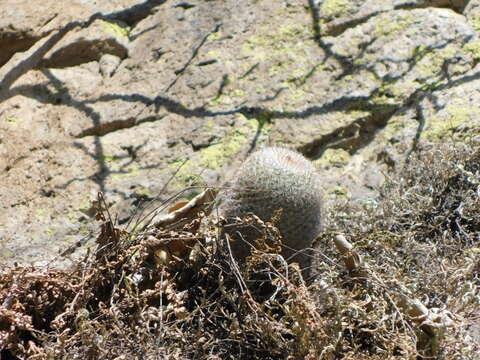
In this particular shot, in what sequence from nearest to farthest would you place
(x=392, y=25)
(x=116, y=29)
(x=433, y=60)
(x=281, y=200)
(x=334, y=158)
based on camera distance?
(x=281, y=200), (x=334, y=158), (x=433, y=60), (x=392, y=25), (x=116, y=29)

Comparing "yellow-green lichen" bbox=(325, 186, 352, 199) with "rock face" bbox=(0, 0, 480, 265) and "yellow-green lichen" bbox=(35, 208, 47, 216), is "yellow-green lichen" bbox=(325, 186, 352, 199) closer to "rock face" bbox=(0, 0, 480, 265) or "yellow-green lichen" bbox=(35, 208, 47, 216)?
"rock face" bbox=(0, 0, 480, 265)

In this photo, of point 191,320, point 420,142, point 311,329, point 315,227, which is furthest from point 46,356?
point 420,142

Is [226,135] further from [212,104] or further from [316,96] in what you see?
[316,96]

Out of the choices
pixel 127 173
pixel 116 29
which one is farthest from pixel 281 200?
pixel 116 29

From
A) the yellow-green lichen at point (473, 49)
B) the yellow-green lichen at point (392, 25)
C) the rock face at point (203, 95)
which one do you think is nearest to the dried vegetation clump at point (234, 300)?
the rock face at point (203, 95)

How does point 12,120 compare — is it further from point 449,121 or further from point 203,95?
point 449,121

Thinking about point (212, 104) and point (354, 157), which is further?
point (212, 104)

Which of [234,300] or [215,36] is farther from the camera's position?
[215,36]
